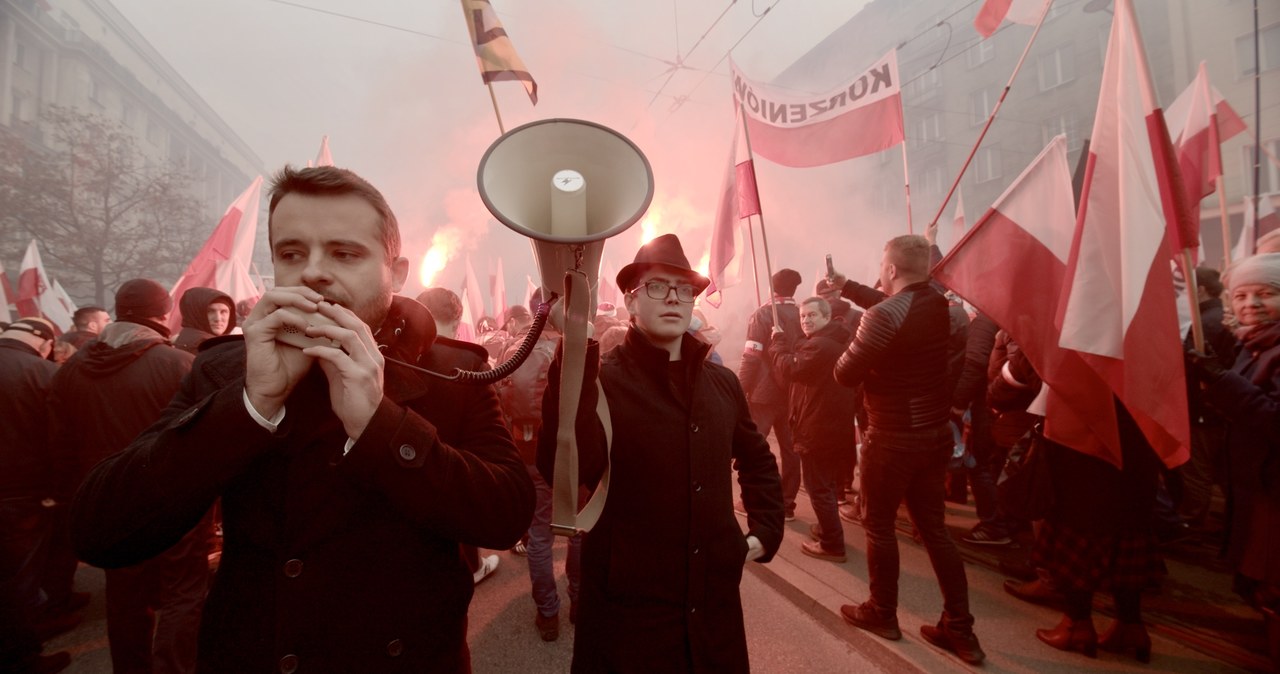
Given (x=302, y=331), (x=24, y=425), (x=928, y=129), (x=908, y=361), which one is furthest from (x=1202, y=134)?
(x=928, y=129)

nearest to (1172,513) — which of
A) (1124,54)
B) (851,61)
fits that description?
(1124,54)

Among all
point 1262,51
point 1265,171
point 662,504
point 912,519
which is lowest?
point 912,519

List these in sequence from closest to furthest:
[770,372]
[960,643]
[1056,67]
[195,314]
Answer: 1. [960,643]
2. [195,314]
3. [770,372]
4. [1056,67]

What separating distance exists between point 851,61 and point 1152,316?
33826 mm

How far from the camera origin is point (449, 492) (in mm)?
1192

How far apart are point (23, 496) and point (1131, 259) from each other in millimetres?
6451

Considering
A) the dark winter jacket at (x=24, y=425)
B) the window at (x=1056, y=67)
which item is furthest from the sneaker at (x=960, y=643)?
the window at (x=1056, y=67)

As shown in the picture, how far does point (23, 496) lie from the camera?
3189 mm

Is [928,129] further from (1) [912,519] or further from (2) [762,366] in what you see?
(1) [912,519]

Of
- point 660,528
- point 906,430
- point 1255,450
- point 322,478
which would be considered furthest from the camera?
point 906,430

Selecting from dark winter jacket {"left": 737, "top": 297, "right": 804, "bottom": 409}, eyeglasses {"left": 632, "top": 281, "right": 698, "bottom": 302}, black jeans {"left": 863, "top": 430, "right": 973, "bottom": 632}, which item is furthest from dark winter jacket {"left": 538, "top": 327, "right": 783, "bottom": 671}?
dark winter jacket {"left": 737, "top": 297, "right": 804, "bottom": 409}

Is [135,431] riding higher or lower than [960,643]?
higher

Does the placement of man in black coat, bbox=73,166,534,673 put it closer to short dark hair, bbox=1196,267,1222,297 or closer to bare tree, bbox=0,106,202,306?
short dark hair, bbox=1196,267,1222,297

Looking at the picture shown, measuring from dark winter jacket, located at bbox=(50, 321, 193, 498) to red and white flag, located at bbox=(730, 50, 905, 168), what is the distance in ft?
18.1
